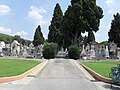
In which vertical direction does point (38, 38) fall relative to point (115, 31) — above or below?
above

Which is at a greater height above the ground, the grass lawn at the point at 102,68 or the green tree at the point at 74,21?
the green tree at the point at 74,21

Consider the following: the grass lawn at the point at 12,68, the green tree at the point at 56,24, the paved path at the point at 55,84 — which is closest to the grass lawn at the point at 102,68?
the paved path at the point at 55,84

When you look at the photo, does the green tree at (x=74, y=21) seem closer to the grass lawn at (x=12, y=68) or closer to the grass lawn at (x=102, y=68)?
the grass lawn at (x=102, y=68)

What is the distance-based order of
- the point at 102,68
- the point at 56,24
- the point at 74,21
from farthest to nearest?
1. the point at 56,24
2. the point at 74,21
3. the point at 102,68

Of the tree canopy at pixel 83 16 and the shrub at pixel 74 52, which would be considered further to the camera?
the tree canopy at pixel 83 16

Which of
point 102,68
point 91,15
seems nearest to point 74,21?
point 91,15

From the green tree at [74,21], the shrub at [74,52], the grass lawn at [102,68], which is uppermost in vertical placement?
the green tree at [74,21]

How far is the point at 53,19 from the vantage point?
8669 cm

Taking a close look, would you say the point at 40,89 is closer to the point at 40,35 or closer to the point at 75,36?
the point at 75,36

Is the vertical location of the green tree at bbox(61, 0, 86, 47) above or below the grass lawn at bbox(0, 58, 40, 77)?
above

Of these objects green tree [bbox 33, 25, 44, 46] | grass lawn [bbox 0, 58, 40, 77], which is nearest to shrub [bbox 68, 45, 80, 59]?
grass lawn [bbox 0, 58, 40, 77]

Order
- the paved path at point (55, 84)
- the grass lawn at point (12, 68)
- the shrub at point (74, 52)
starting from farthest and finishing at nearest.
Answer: the shrub at point (74, 52), the grass lawn at point (12, 68), the paved path at point (55, 84)

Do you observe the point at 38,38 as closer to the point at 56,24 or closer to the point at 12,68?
the point at 56,24

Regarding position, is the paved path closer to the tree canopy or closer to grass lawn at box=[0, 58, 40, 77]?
grass lawn at box=[0, 58, 40, 77]
